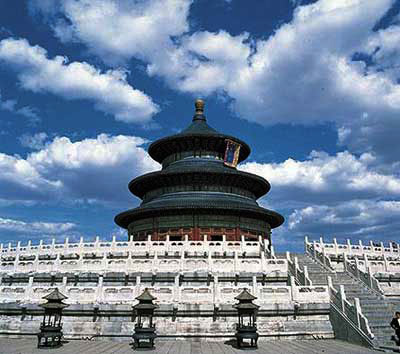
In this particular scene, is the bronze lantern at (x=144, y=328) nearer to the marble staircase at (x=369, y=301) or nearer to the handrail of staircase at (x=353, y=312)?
the handrail of staircase at (x=353, y=312)

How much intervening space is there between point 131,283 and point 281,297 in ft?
31.5

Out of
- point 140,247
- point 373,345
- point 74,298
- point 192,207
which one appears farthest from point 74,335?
point 192,207

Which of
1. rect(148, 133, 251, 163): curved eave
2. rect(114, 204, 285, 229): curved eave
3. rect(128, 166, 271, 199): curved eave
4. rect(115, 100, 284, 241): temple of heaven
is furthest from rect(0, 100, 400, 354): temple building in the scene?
rect(148, 133, 251, 163): curved eave

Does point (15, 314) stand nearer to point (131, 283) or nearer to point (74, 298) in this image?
point (74, 298)

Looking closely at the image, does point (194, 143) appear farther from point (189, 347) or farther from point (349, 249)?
point (189, 347)

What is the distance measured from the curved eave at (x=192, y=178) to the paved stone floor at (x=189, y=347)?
1050 inches

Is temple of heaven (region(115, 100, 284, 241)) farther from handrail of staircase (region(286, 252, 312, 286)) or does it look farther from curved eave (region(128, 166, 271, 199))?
handrail of staircase (region(286, 252, 312, 286))

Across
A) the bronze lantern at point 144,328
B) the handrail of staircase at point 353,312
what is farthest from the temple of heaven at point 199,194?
the bronze lantern at point 144,328

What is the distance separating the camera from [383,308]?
19875 mm

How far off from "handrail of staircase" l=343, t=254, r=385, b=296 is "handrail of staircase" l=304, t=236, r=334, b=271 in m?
1.37

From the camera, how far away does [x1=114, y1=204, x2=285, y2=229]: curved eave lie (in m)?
39.5

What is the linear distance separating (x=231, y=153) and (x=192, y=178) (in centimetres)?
710

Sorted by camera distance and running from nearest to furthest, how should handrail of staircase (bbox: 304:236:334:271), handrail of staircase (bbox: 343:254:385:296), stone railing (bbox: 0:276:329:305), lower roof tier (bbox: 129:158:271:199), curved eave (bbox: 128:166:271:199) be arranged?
1. stone railing (bbox: 0:276:329:305)
2. handrail of staircase (bbox: 343:254:385:296)
3. handrail of staircase (bbox: 304:236:334:271)
4. curved eave (bbox: 128:166:271:199)
5. lower roof tier (bbox: 129:158:271:199)

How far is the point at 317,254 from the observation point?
29.1 meters
